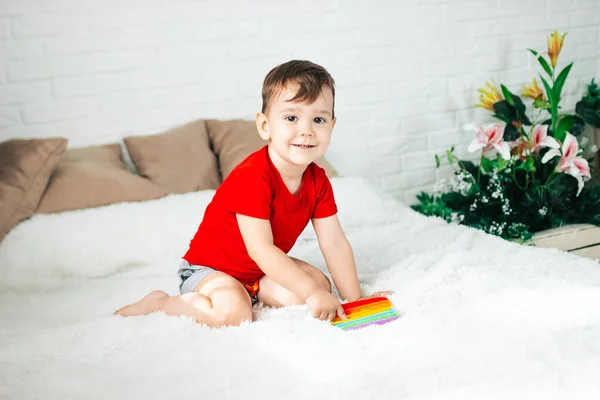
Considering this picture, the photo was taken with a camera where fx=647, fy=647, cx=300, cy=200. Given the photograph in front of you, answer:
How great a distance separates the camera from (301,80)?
143 cm

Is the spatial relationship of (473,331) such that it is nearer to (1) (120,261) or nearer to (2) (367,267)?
(2) (367,267)

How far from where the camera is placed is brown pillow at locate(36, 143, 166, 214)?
2066mm

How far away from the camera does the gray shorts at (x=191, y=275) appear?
1.54 m

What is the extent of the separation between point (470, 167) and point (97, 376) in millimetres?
2183

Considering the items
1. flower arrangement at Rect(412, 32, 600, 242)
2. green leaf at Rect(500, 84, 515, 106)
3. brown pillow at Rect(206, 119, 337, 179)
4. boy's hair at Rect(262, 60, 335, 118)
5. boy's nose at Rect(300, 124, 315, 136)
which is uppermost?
boy's hair at Rect(262, 60, 335, 118)

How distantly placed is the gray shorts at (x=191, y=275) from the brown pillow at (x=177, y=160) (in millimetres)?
701

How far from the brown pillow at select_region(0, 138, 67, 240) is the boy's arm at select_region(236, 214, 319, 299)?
0.91 meters

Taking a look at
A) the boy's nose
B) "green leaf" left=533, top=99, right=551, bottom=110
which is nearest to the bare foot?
the boy's nose

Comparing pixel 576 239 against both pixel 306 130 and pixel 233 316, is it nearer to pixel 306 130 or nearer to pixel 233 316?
pixel 306 130

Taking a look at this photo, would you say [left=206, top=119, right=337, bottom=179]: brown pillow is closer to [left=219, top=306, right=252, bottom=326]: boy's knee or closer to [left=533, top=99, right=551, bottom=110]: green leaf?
[left=533, top=99, right=551, bottom=110]: green leaf

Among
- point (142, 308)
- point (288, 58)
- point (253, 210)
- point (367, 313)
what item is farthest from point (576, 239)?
point (142, 308)

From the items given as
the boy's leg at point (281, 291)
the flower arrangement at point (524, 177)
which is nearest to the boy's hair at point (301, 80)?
the boy's leg at point (281, 291)

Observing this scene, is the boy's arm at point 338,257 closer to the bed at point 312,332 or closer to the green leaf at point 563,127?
the bed at point 312,332

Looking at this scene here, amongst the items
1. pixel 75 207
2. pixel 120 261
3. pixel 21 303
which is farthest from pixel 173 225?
pixel 21 303
